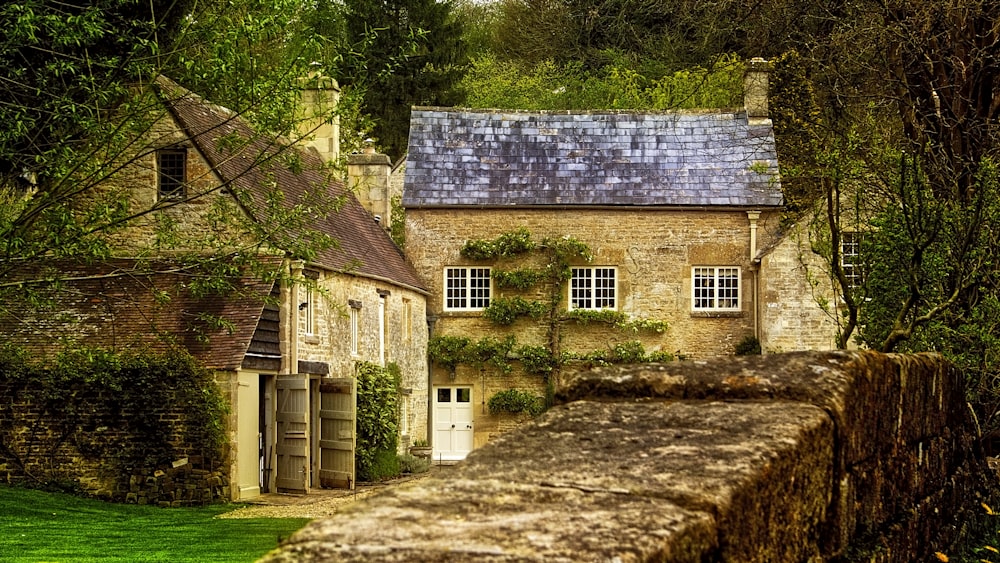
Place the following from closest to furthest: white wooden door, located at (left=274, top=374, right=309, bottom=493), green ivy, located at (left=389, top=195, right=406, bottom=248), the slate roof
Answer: white wooden door, located at (left=274, top=374, right=309, bottom=493), the slate roof, green ivy, located at (left=389, top=195, right=406, bottom=248)

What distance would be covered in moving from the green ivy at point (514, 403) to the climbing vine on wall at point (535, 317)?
0.16ft

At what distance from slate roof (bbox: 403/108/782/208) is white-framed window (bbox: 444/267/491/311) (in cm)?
180

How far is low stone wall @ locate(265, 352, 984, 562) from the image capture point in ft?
8.00

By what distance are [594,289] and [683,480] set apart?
30658 mm

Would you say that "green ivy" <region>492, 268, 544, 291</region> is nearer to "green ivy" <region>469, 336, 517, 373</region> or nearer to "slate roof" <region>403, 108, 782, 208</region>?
"green ivy" <region>469, 336, 517, 373</region>

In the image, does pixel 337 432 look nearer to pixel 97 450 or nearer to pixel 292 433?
pixel 292 433

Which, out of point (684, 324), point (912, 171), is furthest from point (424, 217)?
point (912, 171)

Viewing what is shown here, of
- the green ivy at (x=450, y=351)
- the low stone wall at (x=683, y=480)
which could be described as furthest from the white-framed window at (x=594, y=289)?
the low stone wall at (x=683, y=480)

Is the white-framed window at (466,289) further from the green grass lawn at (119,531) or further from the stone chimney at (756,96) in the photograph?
the green grass lawn at (119,531)

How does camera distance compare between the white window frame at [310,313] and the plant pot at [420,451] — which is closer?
the white window frame at [310,313]

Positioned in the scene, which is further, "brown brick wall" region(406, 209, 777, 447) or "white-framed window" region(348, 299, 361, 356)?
"brown brick wall" region(406, 209, 777, 447)

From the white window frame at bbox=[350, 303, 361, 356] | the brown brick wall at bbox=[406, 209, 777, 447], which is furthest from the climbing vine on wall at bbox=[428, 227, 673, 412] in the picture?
the white window frame at bbox=[350, 303, 361, 356]

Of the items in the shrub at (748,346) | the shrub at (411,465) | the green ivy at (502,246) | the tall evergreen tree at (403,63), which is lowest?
the shrub at (411,465)

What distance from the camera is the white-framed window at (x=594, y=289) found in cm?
3359
